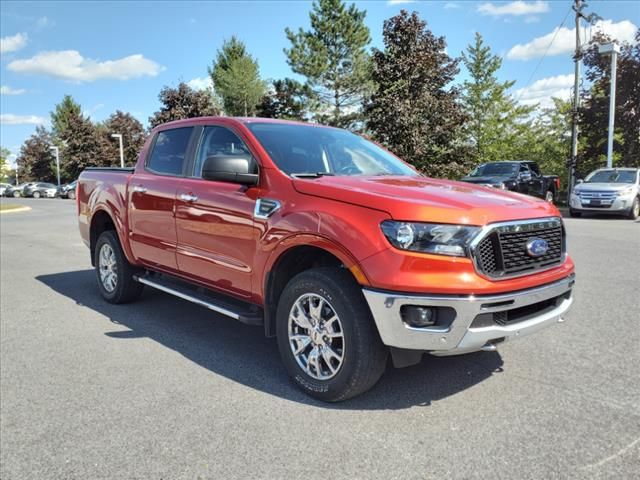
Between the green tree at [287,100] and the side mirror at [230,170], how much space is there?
3674 centimetres

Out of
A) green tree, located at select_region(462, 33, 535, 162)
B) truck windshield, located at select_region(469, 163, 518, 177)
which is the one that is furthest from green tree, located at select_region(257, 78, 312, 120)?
truck windshield, located at select_region(469, 163, 518, 177)

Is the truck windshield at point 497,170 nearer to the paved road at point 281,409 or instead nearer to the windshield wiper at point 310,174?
the paved road at point 281,409

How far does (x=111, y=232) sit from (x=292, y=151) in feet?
9.64

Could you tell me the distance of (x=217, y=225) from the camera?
419cm

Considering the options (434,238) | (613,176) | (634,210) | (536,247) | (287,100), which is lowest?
(634,210)

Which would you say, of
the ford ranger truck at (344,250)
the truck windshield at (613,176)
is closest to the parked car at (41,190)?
the truck windshield at (613,176)

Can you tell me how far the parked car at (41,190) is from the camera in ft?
175

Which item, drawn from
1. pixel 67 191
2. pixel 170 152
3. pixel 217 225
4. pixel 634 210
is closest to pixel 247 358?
pixel 217 225

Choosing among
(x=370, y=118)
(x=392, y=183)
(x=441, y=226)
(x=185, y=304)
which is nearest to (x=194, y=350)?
(x=185, y=304)

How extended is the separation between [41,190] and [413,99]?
4521cm

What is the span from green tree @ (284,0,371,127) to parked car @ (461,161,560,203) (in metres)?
21.1

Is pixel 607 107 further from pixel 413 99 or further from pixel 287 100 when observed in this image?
pixel 287 100

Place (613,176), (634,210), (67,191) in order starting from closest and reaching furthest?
1. (634,210)
2. (613,176)
3. (67,191)

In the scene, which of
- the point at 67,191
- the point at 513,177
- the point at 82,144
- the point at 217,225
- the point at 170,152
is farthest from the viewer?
the point at 82,144
